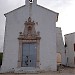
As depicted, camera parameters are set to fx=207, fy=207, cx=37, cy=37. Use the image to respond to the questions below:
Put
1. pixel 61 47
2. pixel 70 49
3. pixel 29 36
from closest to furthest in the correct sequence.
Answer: pixel 29 36, pixel 61 47, pixel 70 49

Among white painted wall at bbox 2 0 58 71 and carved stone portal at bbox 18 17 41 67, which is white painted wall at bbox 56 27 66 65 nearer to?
white painted wall at bbox 2 0 58 71

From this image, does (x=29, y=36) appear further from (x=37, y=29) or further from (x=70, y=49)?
(x=70, y=49)

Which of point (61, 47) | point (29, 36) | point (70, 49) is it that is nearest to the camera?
point (29, 36)

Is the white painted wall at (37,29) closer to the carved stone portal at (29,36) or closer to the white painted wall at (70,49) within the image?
the carved stone portal at (29,36)

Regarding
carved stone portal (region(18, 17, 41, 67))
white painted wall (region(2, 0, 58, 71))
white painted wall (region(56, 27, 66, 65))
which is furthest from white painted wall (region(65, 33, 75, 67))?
carved stone portal (region(18, 17, 41, 67))

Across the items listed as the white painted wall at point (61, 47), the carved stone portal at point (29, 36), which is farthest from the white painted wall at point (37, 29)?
the white painted wall at point (61, 47)

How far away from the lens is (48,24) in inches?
935

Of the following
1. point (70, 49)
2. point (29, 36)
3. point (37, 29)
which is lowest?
point (70, 49)

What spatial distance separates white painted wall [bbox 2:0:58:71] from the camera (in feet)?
75.3

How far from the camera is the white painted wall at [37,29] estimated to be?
23.0m

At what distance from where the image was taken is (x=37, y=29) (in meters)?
23.5

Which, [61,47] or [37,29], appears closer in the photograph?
[37,29]

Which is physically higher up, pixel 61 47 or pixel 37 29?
pixel 37 29

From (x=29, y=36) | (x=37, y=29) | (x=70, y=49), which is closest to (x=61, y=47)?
(x=70, y=49)
